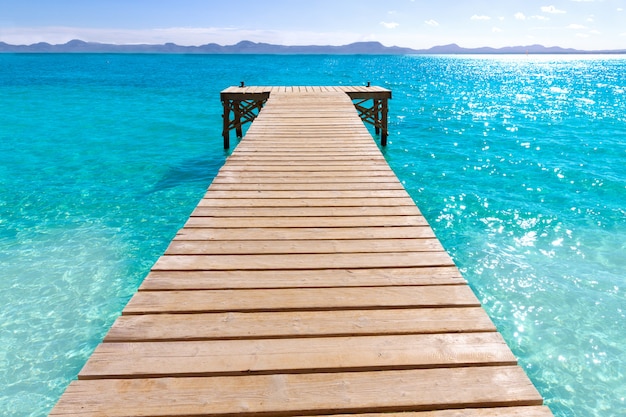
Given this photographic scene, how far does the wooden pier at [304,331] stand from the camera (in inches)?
79.5

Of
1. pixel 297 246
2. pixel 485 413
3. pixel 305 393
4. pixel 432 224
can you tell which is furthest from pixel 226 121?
pixel 485 413

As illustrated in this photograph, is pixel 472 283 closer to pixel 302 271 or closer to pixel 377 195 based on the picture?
pixel 377 195

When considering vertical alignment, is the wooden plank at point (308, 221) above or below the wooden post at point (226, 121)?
below

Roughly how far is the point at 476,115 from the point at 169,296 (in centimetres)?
2735

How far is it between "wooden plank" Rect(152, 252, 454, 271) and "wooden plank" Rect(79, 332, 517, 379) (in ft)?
2.99

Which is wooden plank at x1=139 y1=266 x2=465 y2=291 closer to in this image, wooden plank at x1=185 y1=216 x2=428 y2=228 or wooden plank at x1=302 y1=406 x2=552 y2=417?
wooden plank at x1=185 y1=216 x2=428 y2=228

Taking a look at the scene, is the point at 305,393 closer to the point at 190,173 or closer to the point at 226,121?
the point at 190,173

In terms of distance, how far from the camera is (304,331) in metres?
2.52

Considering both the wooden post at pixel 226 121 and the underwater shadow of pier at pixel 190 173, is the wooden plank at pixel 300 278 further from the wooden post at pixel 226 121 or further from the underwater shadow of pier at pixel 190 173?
the wooden post at pixel 226 121

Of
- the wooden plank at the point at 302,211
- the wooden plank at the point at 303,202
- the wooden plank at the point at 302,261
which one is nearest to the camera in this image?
the wooden plank at the point at 302,261

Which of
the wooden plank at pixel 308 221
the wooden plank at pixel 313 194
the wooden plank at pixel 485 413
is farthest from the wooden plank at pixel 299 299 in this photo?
the wooden plank at pixel 313 194

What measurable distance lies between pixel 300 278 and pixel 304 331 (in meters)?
0.65

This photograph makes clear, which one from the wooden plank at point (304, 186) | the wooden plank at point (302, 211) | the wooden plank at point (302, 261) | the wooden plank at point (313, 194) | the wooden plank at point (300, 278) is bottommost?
the wooden plank at point (300, 278)

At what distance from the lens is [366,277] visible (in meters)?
3.14
